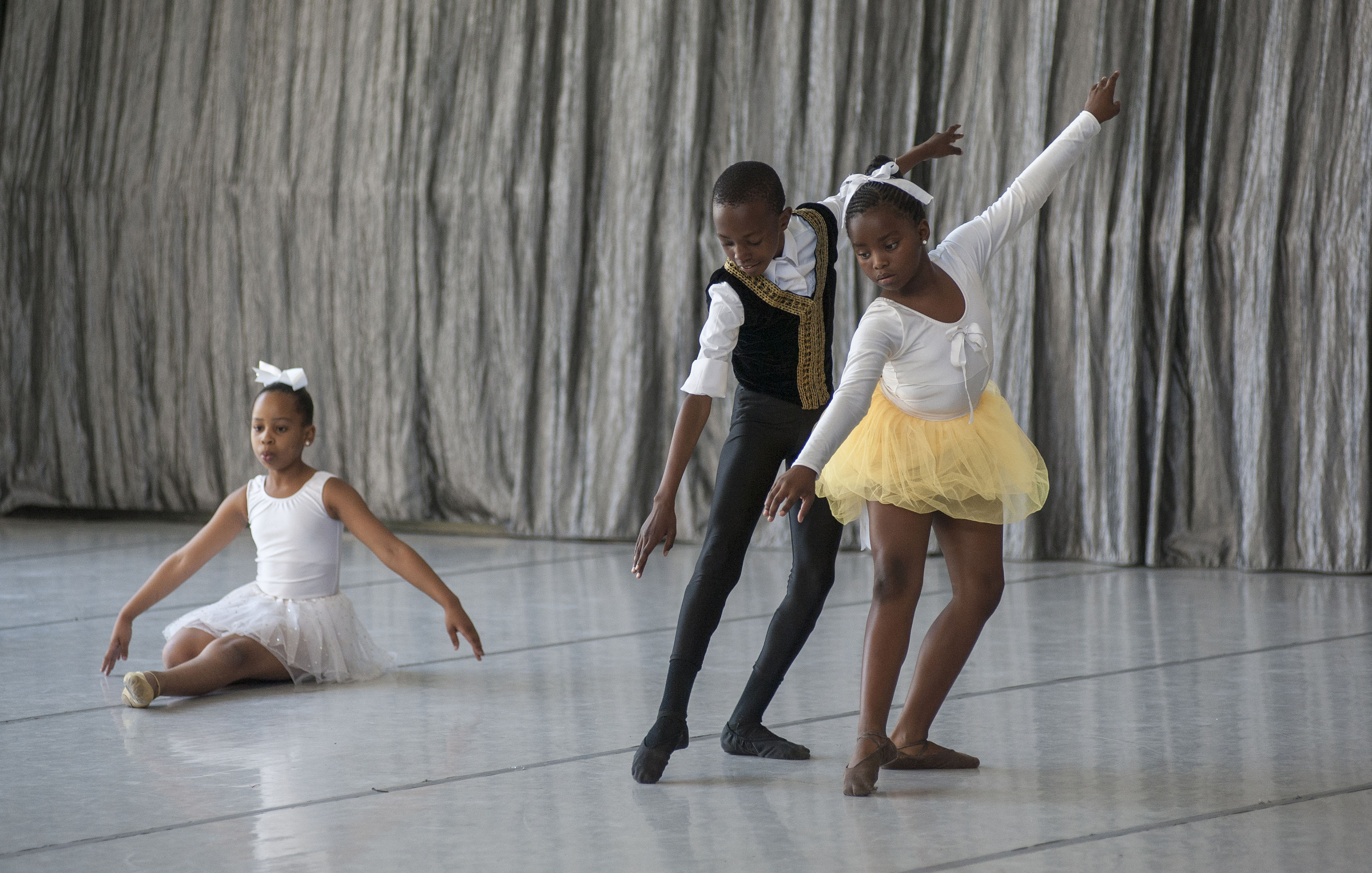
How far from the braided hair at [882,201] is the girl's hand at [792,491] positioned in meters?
0.46

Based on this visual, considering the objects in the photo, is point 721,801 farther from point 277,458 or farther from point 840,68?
point 840,68

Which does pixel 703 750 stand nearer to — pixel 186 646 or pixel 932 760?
pixel 932 760

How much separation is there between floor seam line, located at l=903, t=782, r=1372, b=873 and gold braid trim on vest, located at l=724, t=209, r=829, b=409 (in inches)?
33.2

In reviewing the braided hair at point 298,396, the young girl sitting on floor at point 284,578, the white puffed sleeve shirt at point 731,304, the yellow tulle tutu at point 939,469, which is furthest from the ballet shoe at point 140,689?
the yellow tulle tutu at point 939,469

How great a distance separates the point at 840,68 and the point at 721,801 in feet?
10.2

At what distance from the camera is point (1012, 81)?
461 cm

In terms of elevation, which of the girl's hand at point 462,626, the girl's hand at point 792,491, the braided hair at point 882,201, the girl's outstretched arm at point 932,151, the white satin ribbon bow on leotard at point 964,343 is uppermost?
the girl's outstretched arm at point 932,151

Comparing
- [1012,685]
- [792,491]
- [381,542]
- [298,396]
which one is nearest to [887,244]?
[792,491]

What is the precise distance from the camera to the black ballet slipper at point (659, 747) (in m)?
2.40

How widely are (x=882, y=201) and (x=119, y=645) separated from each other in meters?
1.85

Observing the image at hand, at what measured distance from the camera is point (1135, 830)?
211 cm

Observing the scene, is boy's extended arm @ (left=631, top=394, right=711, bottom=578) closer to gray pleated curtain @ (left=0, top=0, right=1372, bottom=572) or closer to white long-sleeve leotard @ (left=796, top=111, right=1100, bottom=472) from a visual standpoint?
white long-sleeve leotard @ (left=796, top=111, right=1100, bottom=472)

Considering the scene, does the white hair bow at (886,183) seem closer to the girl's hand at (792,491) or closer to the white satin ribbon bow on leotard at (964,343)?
the white satin ribbon bow on leotard at (964,343)

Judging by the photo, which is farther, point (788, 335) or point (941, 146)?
point (941, 146)
